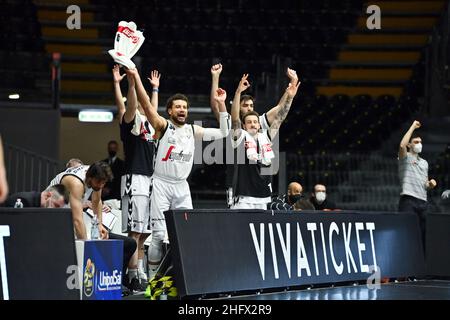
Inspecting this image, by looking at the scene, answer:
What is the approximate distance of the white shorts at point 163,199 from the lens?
10.0 meters

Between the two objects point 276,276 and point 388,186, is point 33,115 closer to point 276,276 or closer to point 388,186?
point 388,186

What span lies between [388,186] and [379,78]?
226 inches

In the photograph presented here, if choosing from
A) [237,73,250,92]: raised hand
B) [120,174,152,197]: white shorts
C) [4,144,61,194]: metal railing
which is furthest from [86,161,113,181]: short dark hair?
[4,144,61,194]: metal railing

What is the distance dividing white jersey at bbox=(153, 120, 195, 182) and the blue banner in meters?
1.59

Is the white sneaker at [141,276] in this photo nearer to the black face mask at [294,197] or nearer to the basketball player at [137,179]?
the basketball player at [137,179]

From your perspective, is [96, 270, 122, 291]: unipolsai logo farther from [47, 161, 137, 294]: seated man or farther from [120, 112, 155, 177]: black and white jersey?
[120, 112, 155, 177]: black and white jersey

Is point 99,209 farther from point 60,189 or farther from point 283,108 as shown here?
point 283,108

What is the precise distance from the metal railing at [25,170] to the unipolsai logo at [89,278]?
707cm

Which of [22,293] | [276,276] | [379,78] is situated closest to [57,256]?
[22,293]

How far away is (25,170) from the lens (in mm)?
15312

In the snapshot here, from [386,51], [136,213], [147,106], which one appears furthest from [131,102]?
[386,51]

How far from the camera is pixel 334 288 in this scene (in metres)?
11.1

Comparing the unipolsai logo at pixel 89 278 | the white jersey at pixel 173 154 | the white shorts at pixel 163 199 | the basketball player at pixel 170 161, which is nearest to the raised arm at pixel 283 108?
the basketball player at pixel 170 161

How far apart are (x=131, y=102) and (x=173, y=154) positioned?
0.67 metres
